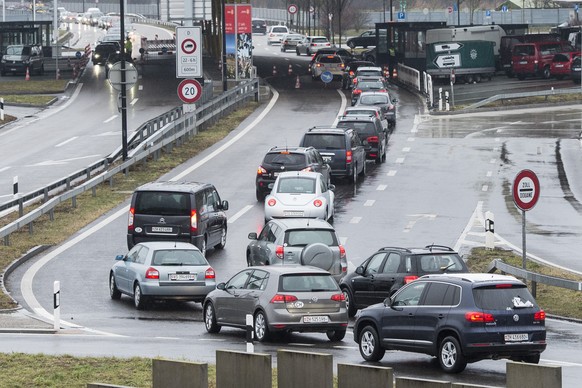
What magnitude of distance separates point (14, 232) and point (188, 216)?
614 cm

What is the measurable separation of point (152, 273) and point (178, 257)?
65cm

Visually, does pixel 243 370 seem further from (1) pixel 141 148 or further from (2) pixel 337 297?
(1) pixel 141 148

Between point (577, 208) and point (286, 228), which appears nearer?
point (286, 228)

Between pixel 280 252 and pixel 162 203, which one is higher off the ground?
pixel 162 203

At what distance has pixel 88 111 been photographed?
65.7 meters

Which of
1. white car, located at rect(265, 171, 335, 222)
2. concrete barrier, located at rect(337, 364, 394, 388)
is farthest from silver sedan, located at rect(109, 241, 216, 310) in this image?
concrete barrier, located at rect(337, 364, 394, 388)

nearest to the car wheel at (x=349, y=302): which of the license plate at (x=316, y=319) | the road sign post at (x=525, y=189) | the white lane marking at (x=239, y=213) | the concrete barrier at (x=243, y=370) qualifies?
the license plate at (x=316, y=319)

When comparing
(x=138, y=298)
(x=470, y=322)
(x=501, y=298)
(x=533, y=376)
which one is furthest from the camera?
(x=138, y=298)

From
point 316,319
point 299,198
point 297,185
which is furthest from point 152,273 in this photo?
point 297,185

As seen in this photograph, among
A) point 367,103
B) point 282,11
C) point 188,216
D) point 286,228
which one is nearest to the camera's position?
point 286,228

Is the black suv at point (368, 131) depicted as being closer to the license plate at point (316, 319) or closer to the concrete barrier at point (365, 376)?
the license plate at point (316, 319)

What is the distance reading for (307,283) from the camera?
22562mm

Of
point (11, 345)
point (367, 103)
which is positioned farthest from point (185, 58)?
point (11, 345)

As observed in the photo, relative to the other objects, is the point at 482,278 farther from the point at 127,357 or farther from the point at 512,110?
the point at 512,110
